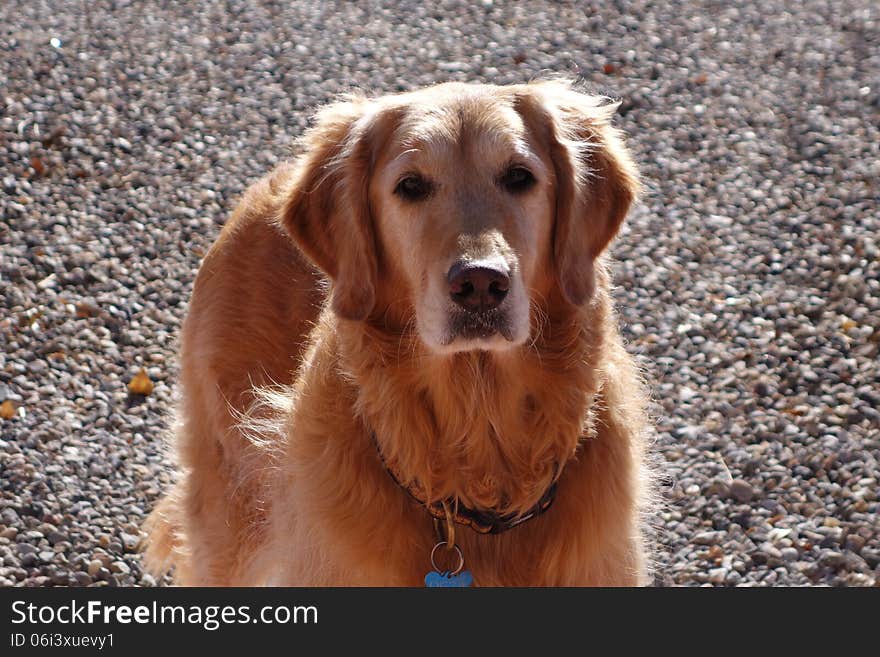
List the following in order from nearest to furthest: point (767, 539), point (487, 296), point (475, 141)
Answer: point (487, 296) → point (475, 141) → point (767, 539)

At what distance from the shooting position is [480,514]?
11.1ft

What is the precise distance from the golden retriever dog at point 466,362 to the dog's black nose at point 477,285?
14mm

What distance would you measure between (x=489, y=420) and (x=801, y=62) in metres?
6.26

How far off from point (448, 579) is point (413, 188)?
3.76 ft

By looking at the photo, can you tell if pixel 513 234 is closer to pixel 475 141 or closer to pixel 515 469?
pixel 475 141

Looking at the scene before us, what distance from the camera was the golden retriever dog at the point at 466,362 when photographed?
3.29m

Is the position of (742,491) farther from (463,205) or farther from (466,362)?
(463,205)

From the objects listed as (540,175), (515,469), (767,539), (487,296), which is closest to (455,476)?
(515,469)

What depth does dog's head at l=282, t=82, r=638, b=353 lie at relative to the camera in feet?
10.3

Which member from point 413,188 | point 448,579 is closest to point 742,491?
point 448,579

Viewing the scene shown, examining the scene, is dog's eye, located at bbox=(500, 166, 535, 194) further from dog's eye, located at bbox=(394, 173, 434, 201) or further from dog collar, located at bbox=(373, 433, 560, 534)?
dog collar, located at bbox=(373, 433, 560, 534)

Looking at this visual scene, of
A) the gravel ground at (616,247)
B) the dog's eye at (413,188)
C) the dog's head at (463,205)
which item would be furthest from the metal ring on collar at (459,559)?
the gravel ground at (616,247)

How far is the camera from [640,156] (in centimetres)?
769

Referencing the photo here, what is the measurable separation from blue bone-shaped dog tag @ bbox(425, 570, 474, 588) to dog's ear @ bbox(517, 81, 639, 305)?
0.86m
